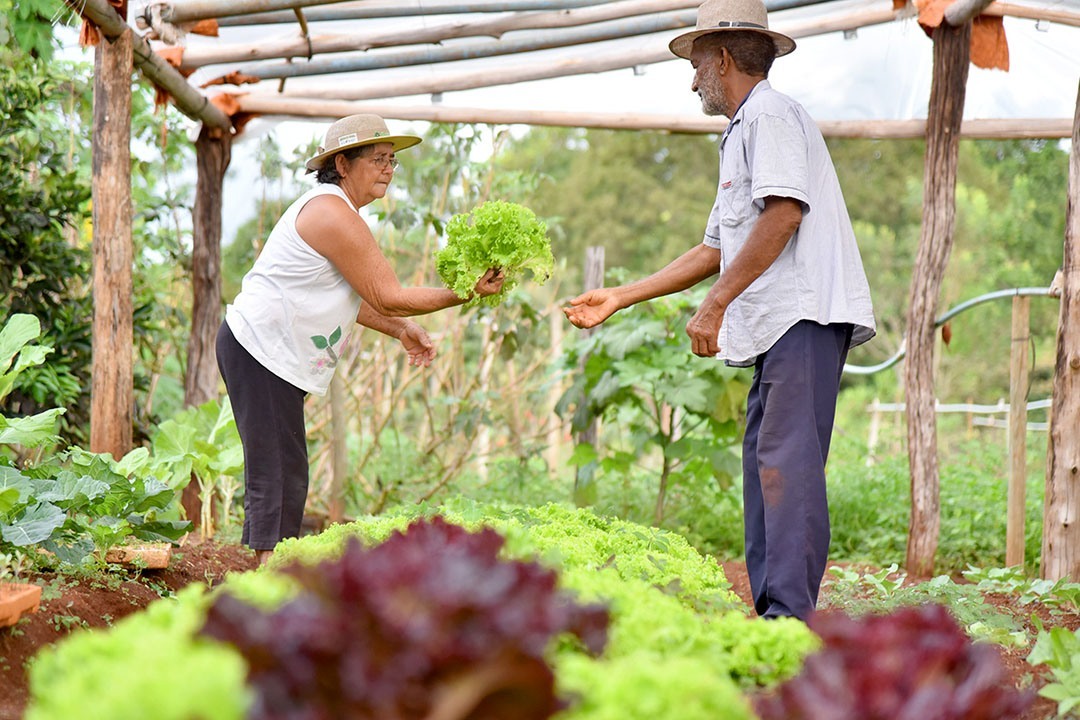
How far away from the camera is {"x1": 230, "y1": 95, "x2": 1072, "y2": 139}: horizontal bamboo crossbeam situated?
21.3ft

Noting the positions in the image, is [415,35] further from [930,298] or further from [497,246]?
[930,298]

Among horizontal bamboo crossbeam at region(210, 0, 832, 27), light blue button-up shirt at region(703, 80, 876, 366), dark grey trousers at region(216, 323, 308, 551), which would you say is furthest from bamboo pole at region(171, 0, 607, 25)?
light blue button-up shirt at region(703, 80, 876, 366)

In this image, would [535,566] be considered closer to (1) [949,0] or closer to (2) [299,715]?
(2) [299,715]

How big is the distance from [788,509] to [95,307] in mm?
3447

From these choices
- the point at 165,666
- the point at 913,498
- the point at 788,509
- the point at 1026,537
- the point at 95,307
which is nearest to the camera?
the point at 165,666

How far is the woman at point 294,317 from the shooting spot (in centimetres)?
404

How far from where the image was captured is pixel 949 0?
17.9 feet

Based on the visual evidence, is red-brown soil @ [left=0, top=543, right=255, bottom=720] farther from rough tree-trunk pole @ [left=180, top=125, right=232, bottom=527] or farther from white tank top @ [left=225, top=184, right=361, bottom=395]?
rough tree-trunk pole @ [left=180, top=125, right=232, bottom=527]

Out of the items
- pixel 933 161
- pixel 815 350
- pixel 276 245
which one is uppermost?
pixel 933 161

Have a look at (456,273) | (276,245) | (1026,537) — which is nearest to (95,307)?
(276,245)

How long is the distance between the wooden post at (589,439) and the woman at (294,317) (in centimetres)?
A: 274

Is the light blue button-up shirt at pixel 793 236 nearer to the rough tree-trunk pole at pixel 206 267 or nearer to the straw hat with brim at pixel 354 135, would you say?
the straw hat with brim at pixel 354 135

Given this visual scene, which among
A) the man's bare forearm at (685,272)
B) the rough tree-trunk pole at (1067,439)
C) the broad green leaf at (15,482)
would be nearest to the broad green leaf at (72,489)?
the broad green leaf at (15,482)

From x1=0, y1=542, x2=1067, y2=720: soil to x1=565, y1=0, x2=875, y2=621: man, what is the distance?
72 centimetres
